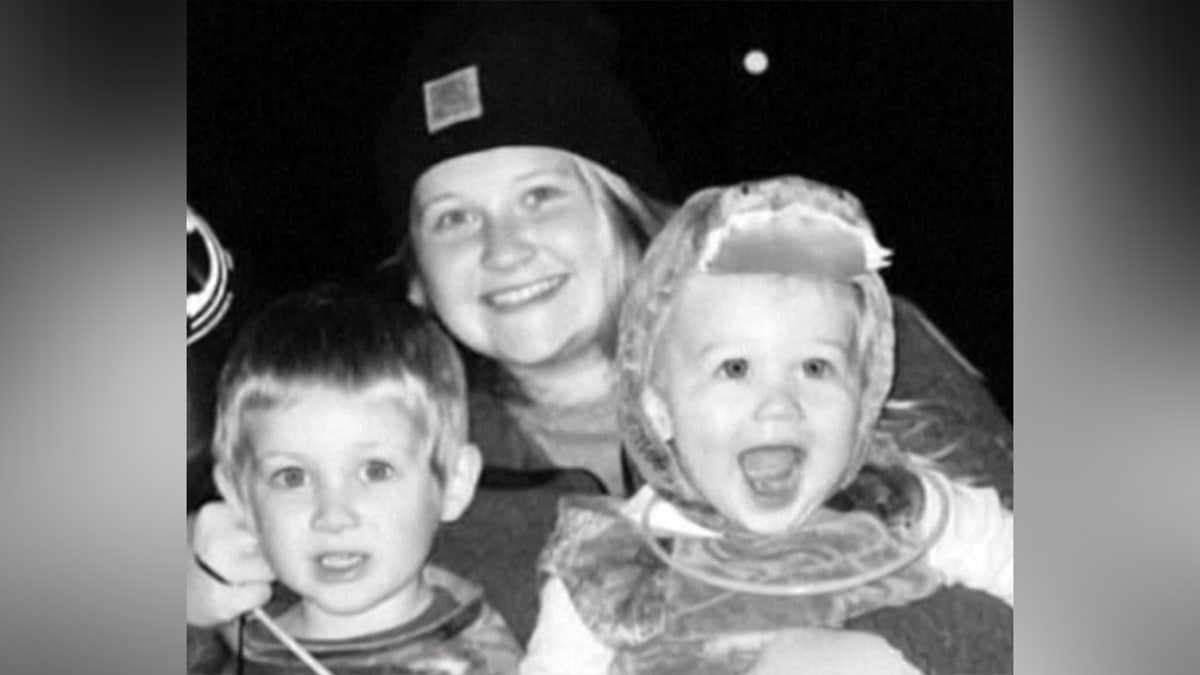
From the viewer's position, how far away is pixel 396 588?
184cm

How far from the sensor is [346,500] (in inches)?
71.5

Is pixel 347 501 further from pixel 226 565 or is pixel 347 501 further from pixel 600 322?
pixel 600 322

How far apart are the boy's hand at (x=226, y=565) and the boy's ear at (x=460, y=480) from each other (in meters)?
0.31

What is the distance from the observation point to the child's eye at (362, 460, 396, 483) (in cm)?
182

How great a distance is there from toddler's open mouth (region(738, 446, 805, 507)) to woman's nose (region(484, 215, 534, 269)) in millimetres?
475

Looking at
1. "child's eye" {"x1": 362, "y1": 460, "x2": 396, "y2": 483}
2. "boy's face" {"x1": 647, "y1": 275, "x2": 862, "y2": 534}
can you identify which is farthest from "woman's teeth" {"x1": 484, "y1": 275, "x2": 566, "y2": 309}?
"child's eye" {"x1": 362, "y1": 460, "x2": 396, "y2": 483}

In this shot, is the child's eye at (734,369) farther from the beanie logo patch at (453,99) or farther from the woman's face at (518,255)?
the beanie logo patch at (453,99)

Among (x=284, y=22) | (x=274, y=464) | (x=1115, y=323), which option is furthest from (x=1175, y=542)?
(x=284, y=22)

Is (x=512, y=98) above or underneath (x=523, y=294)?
above

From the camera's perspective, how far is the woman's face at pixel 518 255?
1.85m

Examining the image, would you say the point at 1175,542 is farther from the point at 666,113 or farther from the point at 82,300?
the point at 82,300

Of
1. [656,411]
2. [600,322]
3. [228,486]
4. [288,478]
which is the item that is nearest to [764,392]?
[656,411]

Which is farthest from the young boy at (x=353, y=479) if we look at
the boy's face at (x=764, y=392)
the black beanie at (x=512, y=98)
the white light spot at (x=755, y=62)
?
the white light spot at (x=755, y=62)

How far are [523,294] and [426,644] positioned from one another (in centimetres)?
58
